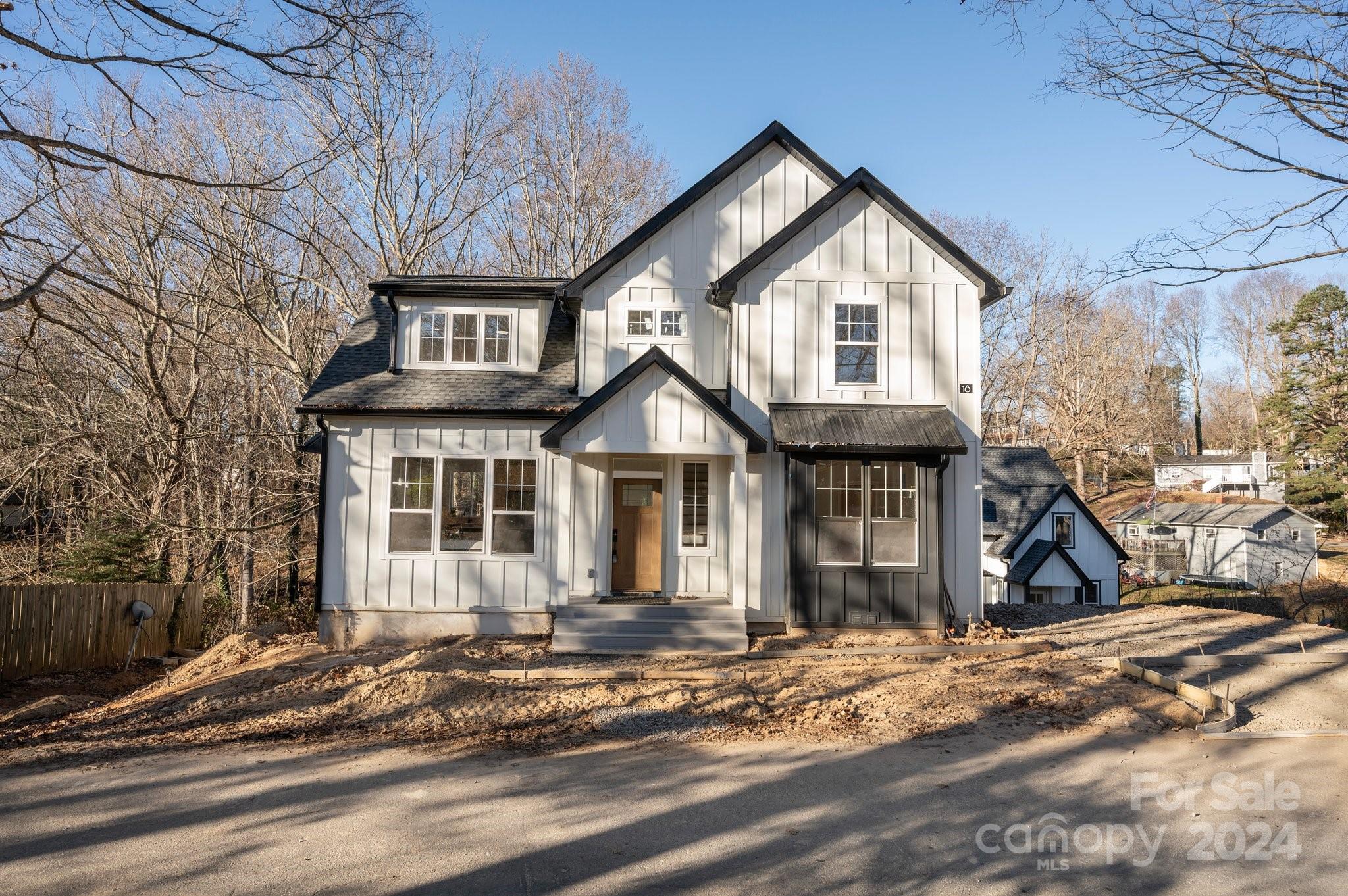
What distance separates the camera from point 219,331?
934 inches

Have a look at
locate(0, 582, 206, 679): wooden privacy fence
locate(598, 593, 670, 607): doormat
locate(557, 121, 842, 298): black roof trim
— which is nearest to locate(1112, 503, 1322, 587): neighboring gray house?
locate(557, 121, 842, 298): black roof trim

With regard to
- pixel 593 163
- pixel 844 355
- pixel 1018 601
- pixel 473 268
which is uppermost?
pixel 593 163

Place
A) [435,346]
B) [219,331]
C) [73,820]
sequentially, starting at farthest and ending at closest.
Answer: [219,331], [435,346], [73,820]

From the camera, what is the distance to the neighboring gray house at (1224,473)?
52969mm

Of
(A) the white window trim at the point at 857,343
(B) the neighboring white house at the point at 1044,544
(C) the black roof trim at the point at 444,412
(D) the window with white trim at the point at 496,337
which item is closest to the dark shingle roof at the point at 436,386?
(C) the black roof trim at the point at 444,412

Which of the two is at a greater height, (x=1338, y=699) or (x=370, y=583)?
(x=370, y=583)

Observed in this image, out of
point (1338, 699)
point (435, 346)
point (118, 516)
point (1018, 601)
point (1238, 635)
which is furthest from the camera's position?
point (1018, 601)

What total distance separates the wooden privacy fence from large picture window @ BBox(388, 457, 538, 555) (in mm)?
5190

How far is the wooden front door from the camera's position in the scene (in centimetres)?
1341

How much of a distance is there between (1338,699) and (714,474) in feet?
27.3

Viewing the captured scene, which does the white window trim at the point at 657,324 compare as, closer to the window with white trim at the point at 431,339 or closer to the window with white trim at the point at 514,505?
the window with white trim at the point at 514,505

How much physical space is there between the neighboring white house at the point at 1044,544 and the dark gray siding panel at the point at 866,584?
16.6m

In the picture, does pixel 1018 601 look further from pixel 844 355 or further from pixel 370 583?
pixel 370 583

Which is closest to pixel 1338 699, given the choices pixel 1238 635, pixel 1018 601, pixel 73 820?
pixel 1238 635
